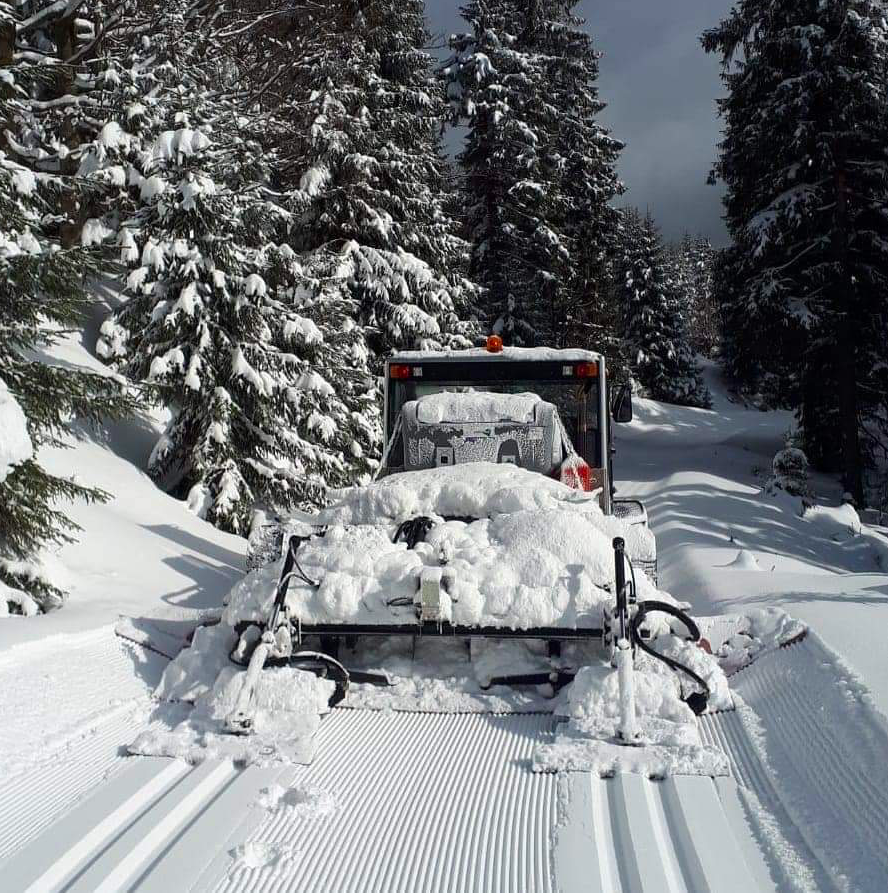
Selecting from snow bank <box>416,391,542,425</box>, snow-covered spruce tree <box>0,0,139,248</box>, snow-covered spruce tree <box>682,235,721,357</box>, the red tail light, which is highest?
snow-covered spruce tree <box>682,235,721,357</box>

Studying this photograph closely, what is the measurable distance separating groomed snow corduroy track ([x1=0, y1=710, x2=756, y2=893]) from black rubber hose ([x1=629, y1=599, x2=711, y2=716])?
2.55 ft

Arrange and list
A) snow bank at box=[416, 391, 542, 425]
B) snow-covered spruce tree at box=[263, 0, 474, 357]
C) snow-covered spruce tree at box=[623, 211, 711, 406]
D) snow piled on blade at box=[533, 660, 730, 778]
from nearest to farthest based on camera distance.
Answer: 1. snow piled on blade at box=[533, 660, 730, 778]
2. snow bank at box=[416, 391, 542, 425]
3. snow-covered spruce tree at box=[263, 0, 474, 357]
4. snow-covered spruce tree at box=[623, 211, 711, 406]

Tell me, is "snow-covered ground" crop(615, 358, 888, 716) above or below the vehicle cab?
below

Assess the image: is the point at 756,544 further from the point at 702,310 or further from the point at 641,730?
the point at 702,310

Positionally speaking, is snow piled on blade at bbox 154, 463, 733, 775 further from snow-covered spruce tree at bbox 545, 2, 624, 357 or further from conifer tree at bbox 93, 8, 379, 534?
snow-covered spruce tree at bbox 545, 2, 624, 357

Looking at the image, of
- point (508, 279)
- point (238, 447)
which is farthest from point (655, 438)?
point (238, 447)

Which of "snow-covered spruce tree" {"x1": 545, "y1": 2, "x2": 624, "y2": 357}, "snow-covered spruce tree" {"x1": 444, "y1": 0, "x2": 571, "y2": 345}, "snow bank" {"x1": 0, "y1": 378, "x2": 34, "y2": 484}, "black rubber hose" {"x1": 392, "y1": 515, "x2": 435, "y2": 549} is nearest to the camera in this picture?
"black rubber hose" {"x1": 392, "y1": 515, "x2": 435, "y2": 549}

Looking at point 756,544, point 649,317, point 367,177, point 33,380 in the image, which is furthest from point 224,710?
point 649,317

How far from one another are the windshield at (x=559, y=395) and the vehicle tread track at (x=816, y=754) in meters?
2.87

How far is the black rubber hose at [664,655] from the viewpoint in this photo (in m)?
3.83

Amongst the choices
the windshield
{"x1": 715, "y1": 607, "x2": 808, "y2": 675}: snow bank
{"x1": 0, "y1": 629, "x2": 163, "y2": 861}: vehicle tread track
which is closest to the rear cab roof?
the windshield

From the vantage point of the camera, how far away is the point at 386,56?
891 inches

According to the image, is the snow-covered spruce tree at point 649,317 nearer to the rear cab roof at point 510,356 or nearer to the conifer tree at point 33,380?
the rear cab roof at point 510,356

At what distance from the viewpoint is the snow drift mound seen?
13.5ft
